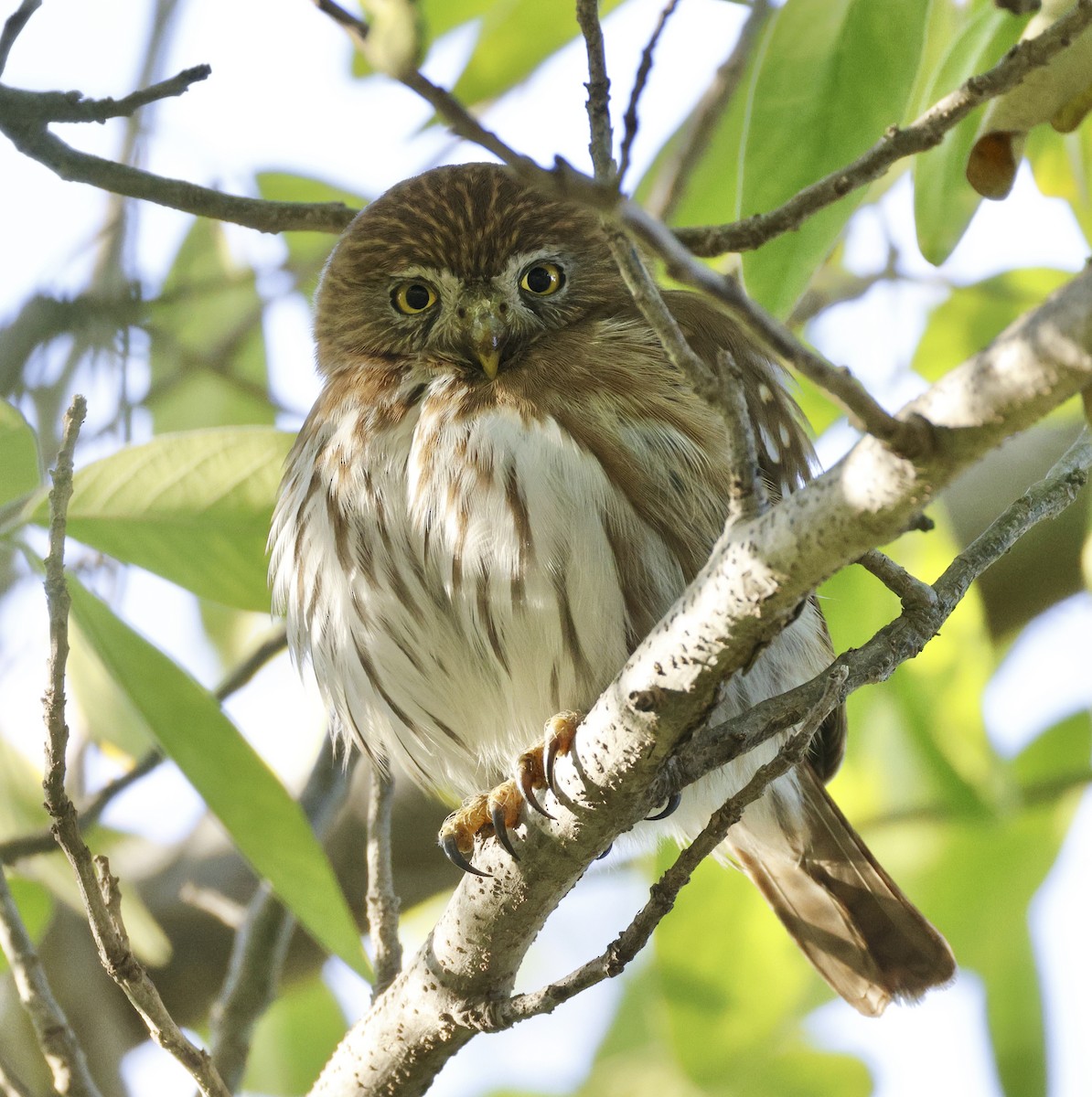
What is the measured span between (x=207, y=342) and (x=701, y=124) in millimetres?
2045

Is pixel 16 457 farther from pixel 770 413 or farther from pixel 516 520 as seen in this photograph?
pixel 770 413

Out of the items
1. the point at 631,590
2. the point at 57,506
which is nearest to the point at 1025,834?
the point at 631,590

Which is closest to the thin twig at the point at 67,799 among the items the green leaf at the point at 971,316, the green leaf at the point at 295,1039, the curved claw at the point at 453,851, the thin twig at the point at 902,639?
the curved claw at the point at 453,851

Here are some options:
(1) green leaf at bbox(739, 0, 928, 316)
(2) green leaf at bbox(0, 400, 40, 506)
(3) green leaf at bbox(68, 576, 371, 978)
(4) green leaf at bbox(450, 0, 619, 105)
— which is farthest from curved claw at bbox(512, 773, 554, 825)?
(4) green leaf at bbox(450, 0, 619, 105)

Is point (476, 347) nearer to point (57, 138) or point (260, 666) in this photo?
point (57, 138)

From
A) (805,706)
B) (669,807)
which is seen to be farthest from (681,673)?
(669,807)

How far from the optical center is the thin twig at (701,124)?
3.86 metres

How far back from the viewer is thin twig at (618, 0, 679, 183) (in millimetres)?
1521

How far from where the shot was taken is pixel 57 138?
2650 millimetres

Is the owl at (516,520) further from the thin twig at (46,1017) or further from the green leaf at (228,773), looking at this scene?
the thin twig at (46,1017)

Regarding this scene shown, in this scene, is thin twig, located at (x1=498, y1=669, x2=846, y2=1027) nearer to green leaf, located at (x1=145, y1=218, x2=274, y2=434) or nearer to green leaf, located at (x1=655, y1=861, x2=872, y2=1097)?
green leaf, located at (x1=655, y1=861, x2=872, y2=1097)

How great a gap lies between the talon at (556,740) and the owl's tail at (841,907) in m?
1.11

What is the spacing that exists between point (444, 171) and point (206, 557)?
1.25 meters

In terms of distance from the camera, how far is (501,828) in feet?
7.75
